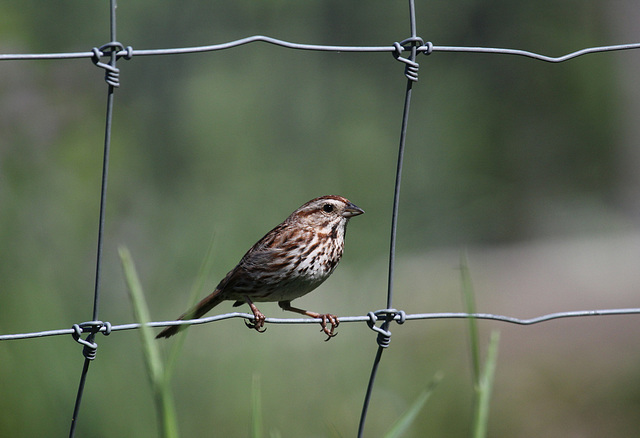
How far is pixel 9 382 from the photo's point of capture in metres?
3.27

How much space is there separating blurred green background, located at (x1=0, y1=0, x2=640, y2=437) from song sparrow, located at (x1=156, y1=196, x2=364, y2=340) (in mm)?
582

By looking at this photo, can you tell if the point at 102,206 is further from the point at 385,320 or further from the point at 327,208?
the point at 327,208

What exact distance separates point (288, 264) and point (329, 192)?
3355 mm

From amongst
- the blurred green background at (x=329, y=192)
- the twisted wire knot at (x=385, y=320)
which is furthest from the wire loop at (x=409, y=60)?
the blurred green background at (x=329, y=192)

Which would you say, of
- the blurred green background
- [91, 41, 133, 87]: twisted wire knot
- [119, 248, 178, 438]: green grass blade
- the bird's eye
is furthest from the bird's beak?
[119, 248, 178, 438]: green grass blade

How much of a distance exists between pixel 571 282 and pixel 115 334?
246 inches

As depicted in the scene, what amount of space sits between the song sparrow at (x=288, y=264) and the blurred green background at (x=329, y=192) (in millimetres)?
582

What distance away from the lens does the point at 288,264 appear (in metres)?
3.35

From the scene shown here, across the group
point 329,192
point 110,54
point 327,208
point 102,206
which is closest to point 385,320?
point 102,206

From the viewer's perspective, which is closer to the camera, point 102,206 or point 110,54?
point 102,206

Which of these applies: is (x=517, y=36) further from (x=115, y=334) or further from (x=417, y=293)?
(x=115, y=334)

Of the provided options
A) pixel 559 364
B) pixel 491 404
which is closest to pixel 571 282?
pixel 559 364

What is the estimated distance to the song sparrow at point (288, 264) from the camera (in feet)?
11.0

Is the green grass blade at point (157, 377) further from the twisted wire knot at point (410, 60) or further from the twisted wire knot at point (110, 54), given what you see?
the twisted wire knot at point (410, 60)
